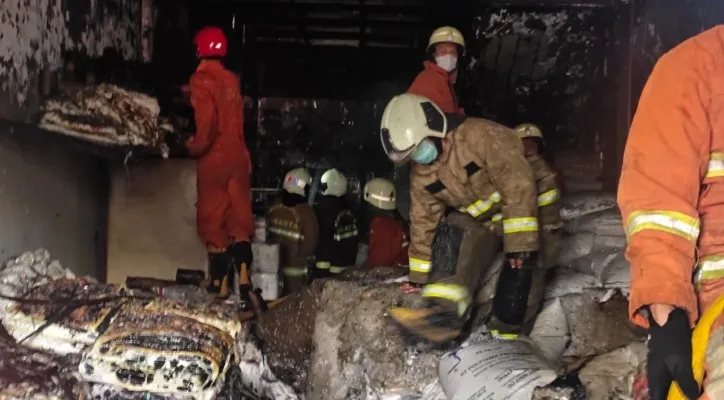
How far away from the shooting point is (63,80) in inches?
132

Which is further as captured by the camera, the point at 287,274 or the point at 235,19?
the point at 235,19

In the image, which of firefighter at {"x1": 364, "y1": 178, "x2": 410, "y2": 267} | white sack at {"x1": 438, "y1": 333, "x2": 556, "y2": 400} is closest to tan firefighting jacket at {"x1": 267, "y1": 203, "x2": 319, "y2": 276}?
firefighter at {"x1": 364, "y1": 178, "x2": 410, "y2": 267}

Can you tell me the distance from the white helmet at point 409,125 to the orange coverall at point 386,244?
2.15 meters

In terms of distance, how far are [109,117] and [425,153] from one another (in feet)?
5.19

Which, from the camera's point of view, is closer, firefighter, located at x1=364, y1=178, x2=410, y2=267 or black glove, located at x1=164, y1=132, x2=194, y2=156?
black glove, located at x1=164, y1=132, x2=194, y2=156

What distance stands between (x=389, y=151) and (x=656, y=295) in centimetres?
167

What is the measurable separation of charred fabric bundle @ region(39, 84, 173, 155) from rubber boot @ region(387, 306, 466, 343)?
5.42 ft

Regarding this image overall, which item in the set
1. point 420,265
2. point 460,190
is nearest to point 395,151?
point 460,190

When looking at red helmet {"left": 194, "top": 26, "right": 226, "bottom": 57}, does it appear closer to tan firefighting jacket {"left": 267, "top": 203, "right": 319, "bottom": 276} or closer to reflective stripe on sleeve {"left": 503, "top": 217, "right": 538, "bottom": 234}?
tan firefighting jacket {"left": 267, "top": 203, "right": 319, "bottom": 276}

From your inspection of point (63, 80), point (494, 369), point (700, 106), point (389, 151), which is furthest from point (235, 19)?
point (700, 106)

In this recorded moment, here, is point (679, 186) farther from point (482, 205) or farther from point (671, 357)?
point (482, 205)

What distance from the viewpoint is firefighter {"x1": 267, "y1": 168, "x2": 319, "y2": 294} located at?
500 centimetres

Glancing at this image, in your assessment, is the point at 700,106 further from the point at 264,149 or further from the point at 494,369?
the point at 264,149

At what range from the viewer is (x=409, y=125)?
2.93 metres
